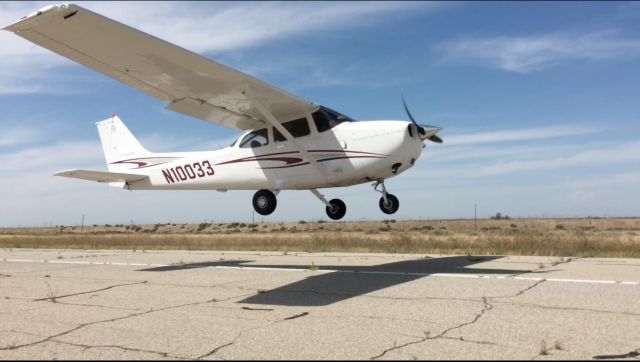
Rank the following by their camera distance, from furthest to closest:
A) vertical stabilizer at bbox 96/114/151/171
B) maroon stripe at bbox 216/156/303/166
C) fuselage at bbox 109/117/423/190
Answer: vertical stabilizer at bbox 96/114/151/171 < maroon stripe at bbox 216/156/303/166 < fuselage at bbox 109/117/423/190

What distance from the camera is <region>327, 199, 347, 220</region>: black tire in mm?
16688

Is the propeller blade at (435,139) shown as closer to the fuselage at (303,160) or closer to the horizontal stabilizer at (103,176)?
the fuselage at (303,160)

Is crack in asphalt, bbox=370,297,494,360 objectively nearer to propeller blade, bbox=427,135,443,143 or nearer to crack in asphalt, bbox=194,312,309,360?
crack in asphalt, bbox=194,312,309,360

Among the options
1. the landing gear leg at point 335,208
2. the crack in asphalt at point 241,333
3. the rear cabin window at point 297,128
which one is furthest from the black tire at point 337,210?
the crack in asphalt at point 241,333

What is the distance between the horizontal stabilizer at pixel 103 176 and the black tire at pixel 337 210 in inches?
251

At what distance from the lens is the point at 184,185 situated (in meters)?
17.0

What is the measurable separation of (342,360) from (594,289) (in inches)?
232

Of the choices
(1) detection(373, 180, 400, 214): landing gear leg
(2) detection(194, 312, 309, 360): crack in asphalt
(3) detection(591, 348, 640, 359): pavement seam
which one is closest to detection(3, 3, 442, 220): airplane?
(1) detection(373, 180, 400, 214): landing gear leg

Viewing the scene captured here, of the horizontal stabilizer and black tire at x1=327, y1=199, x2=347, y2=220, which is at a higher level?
the horizontal stabilizer

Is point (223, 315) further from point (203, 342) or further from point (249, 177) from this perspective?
point (249, 177)

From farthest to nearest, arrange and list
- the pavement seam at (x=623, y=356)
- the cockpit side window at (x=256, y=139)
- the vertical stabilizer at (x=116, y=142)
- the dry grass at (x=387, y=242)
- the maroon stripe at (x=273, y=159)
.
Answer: the vertical stabilizer at (x=116, y=142), the dry grass at (x=387, y=242), the cockpit side window at (x=256, y=139), the maroon stripe at (x=273, y=159), the pavement seam at (x=623, y=356)

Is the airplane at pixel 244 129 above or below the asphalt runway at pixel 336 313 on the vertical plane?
above

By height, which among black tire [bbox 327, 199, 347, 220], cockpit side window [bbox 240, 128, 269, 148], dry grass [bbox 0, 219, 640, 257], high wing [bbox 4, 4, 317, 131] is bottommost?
dry grass [bbox 0, 219, 640, 257]

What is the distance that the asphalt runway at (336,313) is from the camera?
5.85 meters
